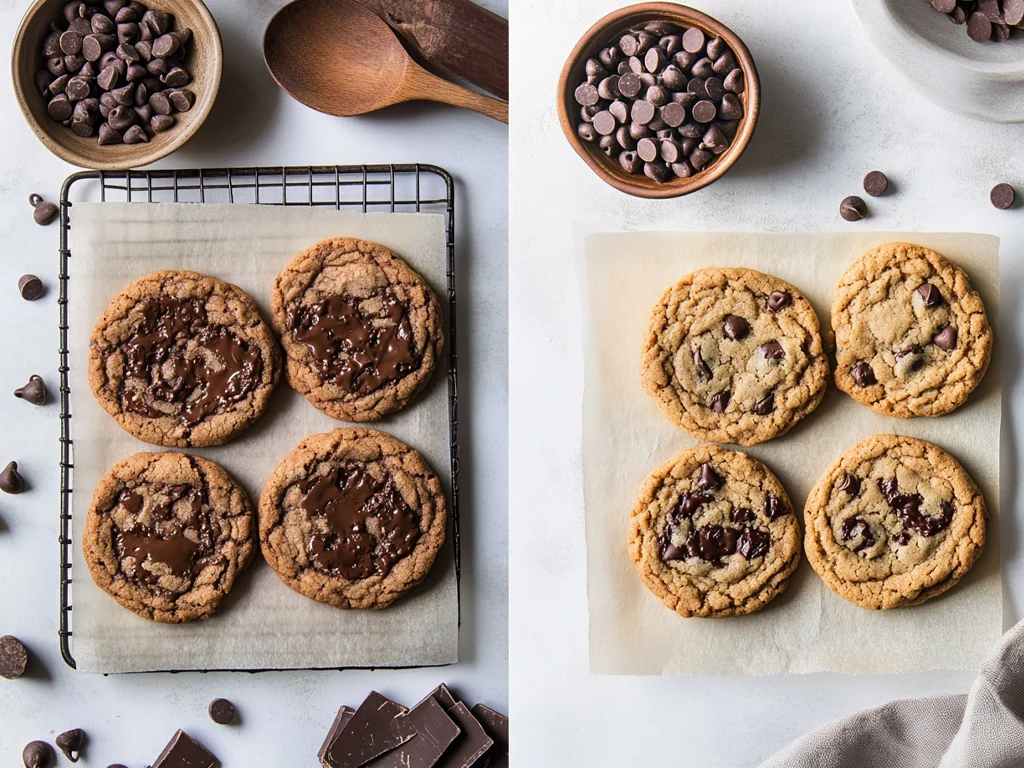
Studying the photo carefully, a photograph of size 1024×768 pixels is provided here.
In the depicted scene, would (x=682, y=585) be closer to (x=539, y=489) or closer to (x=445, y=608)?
(x=539, y=489)

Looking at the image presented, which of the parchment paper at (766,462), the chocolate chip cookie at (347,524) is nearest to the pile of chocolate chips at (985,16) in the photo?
the parchment paper at (766,462)

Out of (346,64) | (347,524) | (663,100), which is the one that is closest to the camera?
(663,100)

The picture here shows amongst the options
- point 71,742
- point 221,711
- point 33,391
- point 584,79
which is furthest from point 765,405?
point 71,742

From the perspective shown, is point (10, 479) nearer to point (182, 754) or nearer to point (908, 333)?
point (182, 754)

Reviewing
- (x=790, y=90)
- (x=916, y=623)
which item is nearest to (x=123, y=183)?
(x=790, y=90)

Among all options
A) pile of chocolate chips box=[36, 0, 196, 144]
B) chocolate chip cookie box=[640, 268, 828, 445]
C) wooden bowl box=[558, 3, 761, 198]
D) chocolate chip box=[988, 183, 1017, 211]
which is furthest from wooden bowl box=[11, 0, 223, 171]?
chocolate chip box=[988, 183, 1017, 211]

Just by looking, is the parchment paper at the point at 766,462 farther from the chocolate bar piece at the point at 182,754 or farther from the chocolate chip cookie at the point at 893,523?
the chocolate bar piece at the point at 182,754
